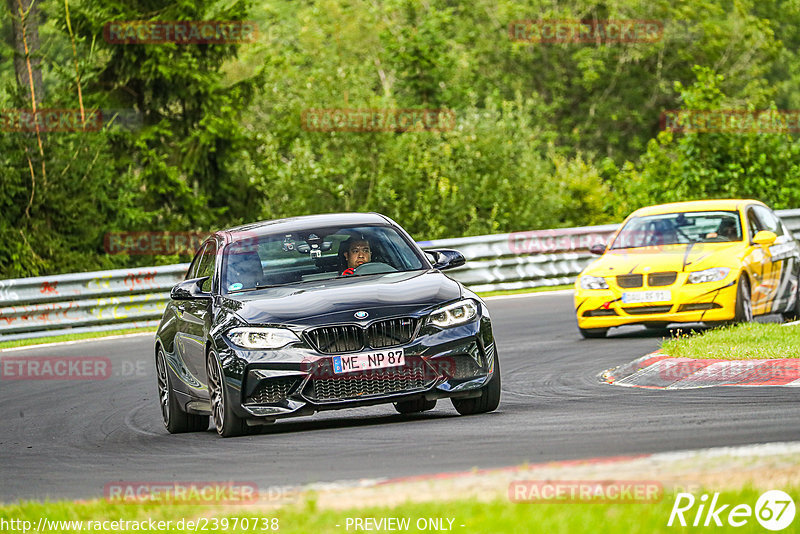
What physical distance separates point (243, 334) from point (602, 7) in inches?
2001

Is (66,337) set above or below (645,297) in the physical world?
below

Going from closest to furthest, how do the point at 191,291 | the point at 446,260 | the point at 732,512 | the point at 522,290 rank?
the point at 732,512 → the point at 191,291 → the point at 446,260 → the point at 522,290

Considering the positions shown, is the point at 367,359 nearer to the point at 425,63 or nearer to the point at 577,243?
the point at 577,243

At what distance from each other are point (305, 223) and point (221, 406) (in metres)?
Answer: 1.84

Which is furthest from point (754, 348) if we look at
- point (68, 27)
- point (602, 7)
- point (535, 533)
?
point (602, 7)

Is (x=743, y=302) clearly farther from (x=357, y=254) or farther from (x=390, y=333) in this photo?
(x=390, y=333)

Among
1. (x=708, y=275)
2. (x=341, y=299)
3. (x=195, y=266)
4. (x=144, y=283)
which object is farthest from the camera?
(x=144, y=283)

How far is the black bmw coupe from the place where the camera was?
9352 millimetres

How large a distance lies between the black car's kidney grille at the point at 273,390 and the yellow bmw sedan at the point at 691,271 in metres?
7.33

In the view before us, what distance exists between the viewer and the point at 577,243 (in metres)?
26.1

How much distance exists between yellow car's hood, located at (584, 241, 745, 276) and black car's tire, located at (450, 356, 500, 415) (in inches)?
250

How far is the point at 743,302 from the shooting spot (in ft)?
51.7

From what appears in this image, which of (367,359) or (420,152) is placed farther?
(420,152)

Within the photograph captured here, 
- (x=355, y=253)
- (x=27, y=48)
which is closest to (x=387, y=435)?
(x=355, y=253)
